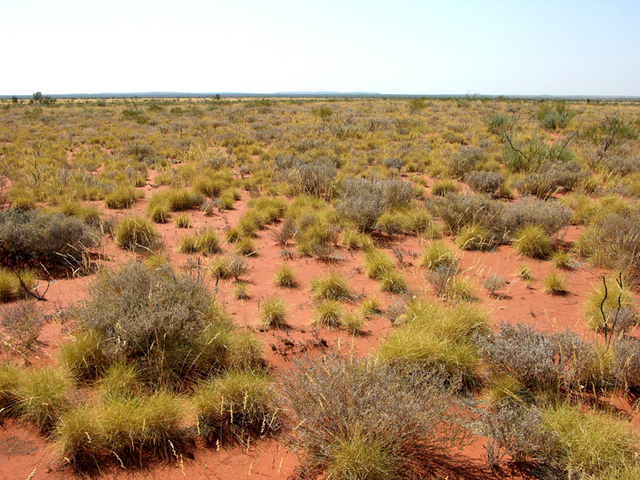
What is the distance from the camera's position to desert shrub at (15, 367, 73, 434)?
2959 millimetres

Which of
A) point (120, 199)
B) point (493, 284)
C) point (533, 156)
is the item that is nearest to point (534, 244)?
point (493, 284)

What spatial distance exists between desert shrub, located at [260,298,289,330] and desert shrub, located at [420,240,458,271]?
2.50 meters

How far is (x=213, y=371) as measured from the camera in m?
3.64

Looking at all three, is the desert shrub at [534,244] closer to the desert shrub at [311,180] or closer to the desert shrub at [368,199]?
the desert shrub at [368,199]

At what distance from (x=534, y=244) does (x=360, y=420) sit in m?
5.52

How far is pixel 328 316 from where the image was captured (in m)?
4.71

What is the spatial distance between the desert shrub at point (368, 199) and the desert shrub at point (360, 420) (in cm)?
493

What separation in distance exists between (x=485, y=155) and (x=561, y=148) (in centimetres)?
231

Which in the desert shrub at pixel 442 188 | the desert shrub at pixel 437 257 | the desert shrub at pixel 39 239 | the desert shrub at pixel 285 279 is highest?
the desert shrub at pixel 442 188

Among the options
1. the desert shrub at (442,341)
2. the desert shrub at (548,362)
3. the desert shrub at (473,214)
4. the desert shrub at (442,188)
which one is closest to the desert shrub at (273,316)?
the desert shrub at (442,341)

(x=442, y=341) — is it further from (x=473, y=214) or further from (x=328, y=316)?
(x=473, y=214)

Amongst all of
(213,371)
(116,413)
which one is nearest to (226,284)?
(213,371)

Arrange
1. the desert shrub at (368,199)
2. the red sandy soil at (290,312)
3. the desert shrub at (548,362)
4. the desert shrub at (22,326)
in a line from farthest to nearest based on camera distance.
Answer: the desert shrub at (368,199), the desert shrub at (22,326), the desert shrub at (548,362), the red sandy soil at (290,312)

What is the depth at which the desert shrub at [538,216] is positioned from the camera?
279 inches
